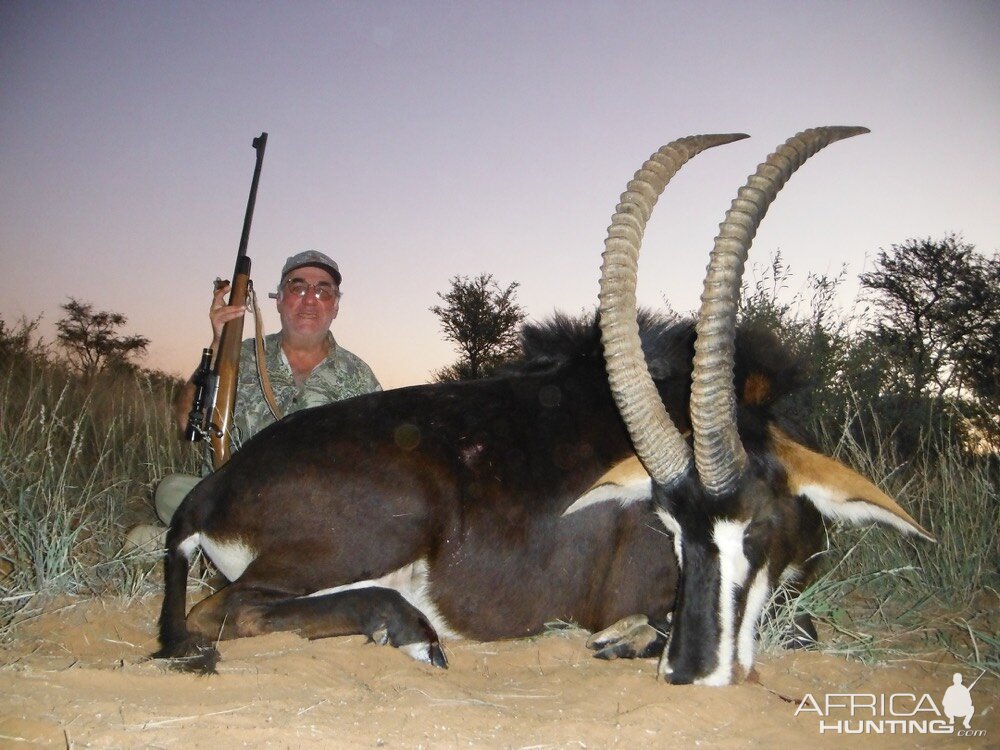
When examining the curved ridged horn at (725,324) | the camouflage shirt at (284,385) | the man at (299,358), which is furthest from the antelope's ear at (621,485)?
the man at (299,358)

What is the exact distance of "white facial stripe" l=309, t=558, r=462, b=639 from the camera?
3221mm

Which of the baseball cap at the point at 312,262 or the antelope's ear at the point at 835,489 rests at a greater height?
the baseball cap at the point at 312,262

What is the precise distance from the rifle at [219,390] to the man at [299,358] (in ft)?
0.46

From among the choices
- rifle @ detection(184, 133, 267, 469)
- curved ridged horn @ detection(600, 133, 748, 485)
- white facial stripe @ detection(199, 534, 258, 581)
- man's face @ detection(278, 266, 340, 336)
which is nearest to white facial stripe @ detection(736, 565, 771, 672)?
curved ridged horn @ detection(600, 133, 748, 485)

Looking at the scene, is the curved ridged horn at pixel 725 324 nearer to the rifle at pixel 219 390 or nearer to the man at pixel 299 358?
the rifle at pixel 219 390

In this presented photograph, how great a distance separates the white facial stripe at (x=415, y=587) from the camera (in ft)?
10.6

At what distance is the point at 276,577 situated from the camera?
3146mm

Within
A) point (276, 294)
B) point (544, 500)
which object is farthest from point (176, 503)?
point (544, 500)

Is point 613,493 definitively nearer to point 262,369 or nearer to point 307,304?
point 262,369

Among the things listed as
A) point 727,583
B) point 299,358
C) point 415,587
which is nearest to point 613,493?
point 727,583

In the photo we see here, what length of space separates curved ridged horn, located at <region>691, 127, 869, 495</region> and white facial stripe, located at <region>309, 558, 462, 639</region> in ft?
4.15

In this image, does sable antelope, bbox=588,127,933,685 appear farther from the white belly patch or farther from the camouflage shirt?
the camouflage shirt

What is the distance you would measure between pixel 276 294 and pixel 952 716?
16.4ft

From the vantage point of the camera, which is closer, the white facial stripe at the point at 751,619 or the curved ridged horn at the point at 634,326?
the white facial stripe at the point at 751,619
